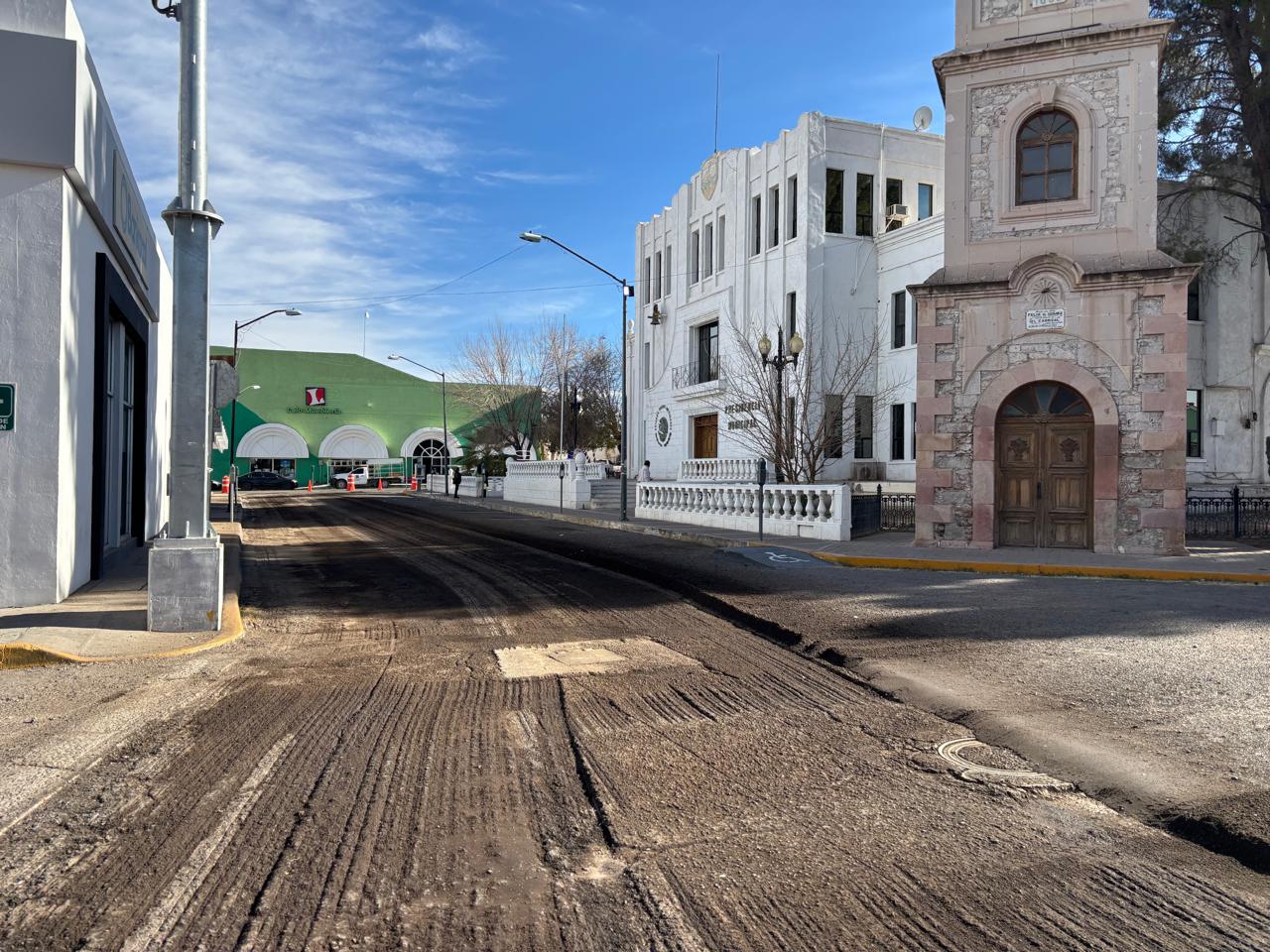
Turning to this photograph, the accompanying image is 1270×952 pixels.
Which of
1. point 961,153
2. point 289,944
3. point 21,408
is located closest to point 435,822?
point 289,944

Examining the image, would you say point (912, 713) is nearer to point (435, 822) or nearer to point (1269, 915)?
point (1269, 915)

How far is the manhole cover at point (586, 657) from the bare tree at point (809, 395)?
648 inches

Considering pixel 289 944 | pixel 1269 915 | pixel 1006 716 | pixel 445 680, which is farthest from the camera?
pixel 445 680

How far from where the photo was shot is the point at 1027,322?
53.6 ft

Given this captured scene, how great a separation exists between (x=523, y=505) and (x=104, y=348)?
2714 centimetres

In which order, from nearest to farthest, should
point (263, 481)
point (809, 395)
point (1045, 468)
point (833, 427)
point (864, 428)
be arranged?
point (1045, 468), point (833, 427), point (809, 395), point (864, 428), point (263, 481)

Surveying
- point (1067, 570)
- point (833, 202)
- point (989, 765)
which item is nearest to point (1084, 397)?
point (1067, 570)

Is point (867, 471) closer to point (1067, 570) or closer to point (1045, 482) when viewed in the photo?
point (1045, 482)

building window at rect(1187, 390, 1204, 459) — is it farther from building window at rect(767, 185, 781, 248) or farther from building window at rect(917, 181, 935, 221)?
building window at rect(767, 185, 781, 248)

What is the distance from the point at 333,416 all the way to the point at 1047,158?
59623 mm

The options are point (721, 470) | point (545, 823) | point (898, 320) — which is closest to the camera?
point (545, 823)

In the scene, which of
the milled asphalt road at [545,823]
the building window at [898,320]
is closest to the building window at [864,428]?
the building window at [898,320]

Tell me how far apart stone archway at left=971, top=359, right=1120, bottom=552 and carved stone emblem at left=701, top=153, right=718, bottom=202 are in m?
25.1

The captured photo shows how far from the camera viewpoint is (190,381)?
8289 mm
